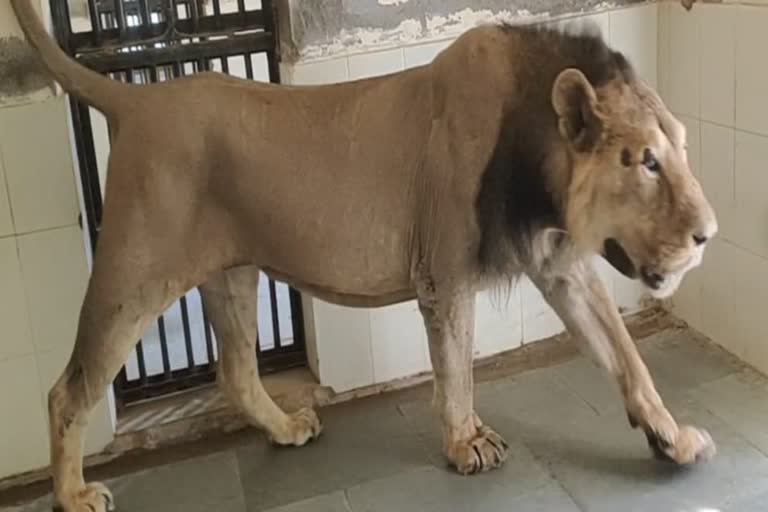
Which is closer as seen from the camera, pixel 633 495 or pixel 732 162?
pixel 633 495

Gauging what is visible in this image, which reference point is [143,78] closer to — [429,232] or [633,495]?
[429,232]

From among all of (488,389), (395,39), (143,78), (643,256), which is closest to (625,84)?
(643,256)

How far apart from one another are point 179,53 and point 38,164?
428 mm

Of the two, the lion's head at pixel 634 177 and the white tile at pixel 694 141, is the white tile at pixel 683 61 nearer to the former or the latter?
the white tile at pixel 694 141

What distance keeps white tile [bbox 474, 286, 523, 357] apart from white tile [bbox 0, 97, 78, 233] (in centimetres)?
109

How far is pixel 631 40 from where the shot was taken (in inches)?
112

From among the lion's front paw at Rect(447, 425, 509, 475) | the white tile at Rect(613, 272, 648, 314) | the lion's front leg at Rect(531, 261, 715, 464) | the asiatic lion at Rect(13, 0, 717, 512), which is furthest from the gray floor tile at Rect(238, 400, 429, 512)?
the white tile at Rect(613, 272, 648, 314)

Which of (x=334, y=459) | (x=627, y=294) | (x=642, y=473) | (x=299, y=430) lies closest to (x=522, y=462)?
(x=642, y=473)

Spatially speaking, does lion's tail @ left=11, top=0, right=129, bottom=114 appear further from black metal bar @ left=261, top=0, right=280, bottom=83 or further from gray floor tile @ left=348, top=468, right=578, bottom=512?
gray floor tile @ left=348, top=468, right=578, bottom=512

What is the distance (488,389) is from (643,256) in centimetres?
85

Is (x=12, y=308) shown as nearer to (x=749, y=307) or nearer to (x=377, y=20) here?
(x=377, y=20)

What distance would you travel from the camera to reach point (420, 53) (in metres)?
2.63

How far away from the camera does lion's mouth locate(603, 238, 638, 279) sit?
6.59ft

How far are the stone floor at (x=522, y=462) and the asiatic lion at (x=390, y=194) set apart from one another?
116mm
